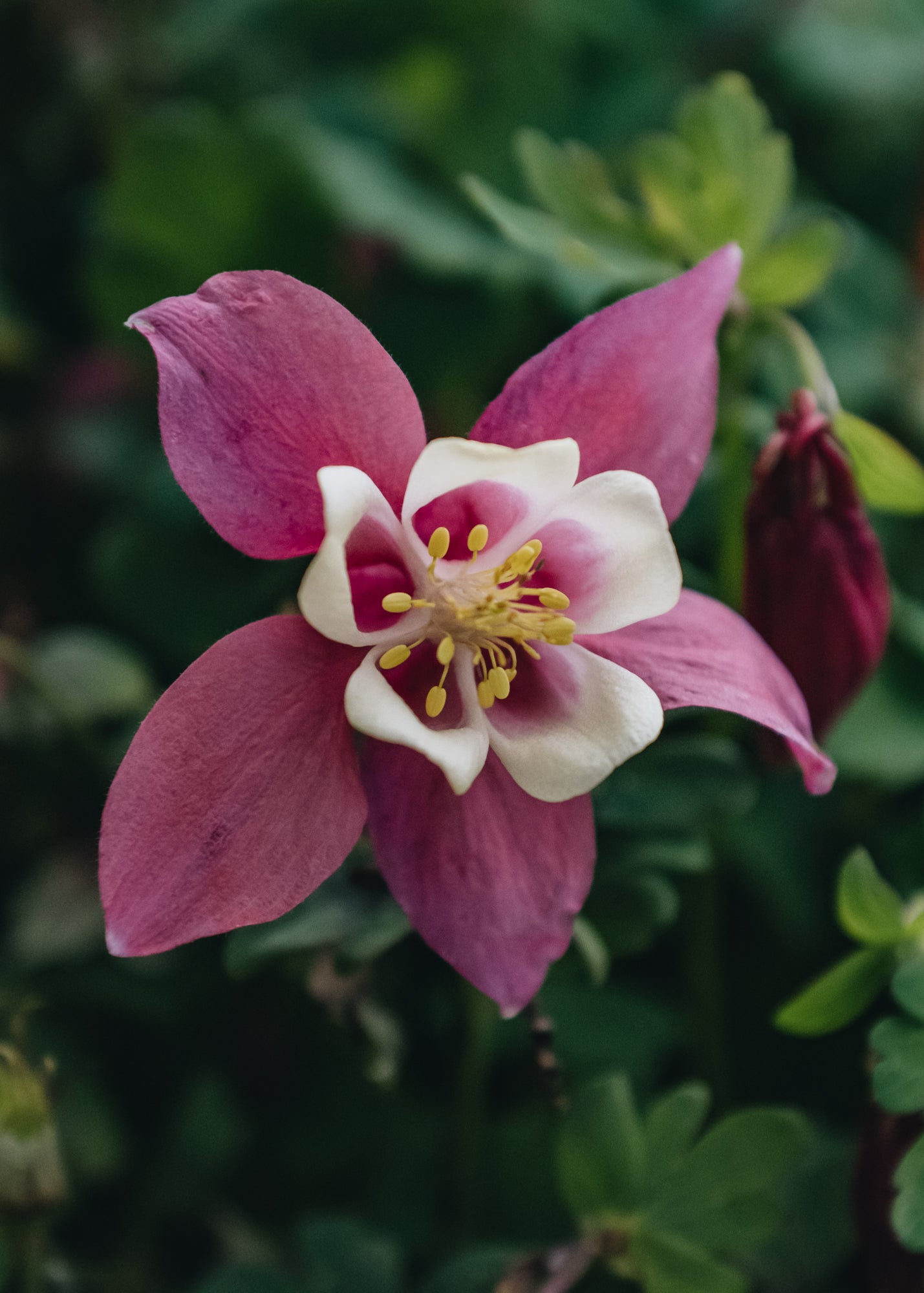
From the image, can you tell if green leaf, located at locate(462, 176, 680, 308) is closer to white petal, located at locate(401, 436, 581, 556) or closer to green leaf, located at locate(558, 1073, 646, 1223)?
white petal, located at locate(401, 436, 581, 556)

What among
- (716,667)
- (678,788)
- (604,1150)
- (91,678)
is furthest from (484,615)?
(91,678)

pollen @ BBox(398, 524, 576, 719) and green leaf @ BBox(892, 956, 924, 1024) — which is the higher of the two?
pollen @ BBox(398, 524, 576, 719)

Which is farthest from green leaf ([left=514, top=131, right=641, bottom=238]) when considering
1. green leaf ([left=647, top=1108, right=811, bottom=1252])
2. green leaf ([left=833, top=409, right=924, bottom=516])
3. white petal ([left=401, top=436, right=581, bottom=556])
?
green leaf ([left=647, top=1108, right=811, bottom=1252])

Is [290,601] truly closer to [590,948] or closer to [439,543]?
[439,543]

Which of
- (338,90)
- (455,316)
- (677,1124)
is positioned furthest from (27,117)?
(677,1124)

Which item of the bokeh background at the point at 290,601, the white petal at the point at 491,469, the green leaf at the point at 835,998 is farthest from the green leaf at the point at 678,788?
the white petal at the point at 491,469

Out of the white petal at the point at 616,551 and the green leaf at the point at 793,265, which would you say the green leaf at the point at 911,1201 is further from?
the green leaf at the point at 793,265
